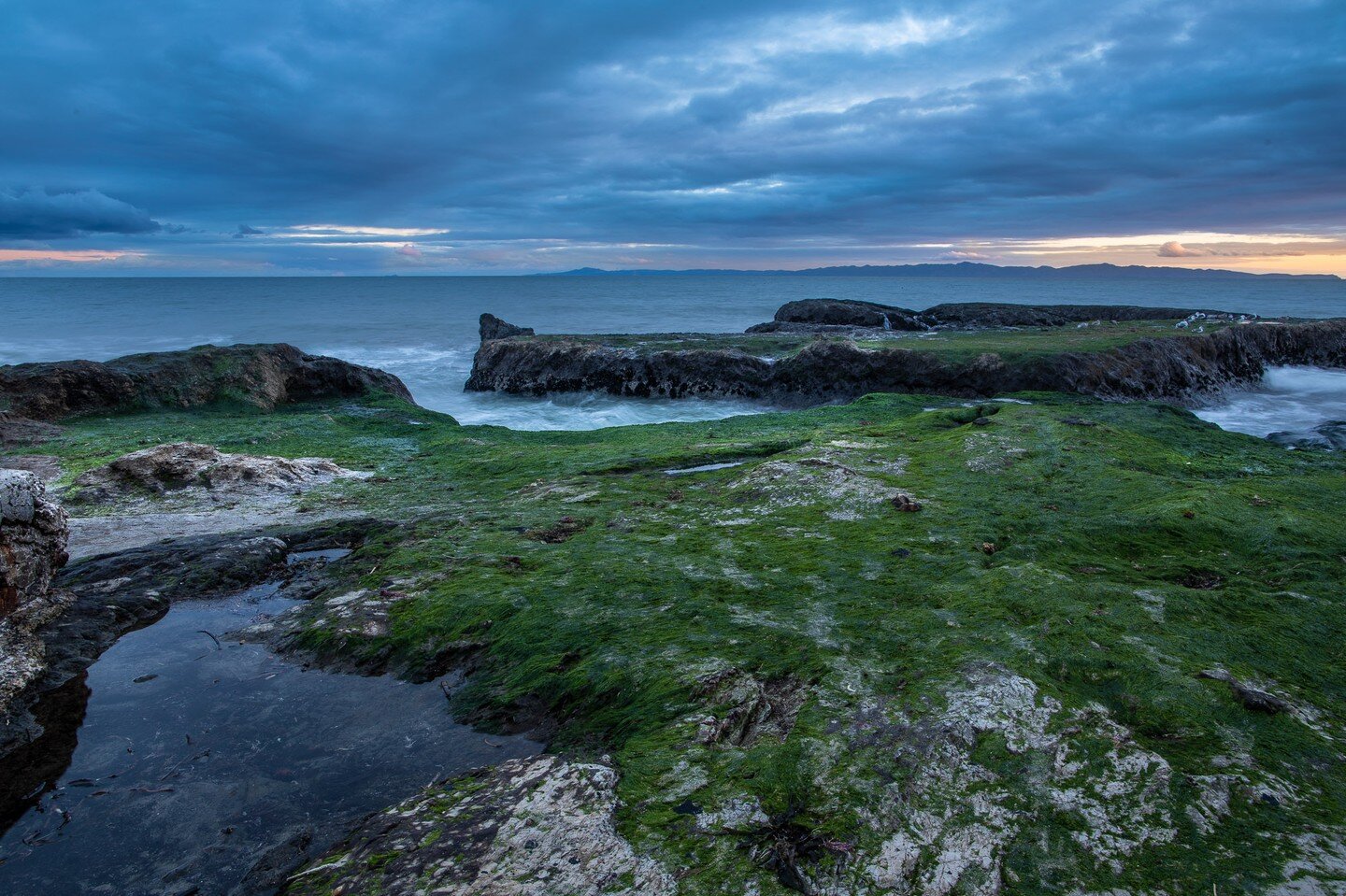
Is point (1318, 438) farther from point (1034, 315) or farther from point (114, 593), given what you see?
point (1034, 315)

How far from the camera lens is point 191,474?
37.6 feet

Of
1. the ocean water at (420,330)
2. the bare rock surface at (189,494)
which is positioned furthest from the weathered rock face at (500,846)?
the ocean water at (420,330)

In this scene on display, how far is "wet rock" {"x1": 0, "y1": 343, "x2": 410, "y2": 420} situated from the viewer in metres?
17.5

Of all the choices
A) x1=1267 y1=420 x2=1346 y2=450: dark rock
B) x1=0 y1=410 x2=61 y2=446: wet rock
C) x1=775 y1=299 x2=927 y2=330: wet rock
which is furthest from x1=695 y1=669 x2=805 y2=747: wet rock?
x1=775 y1=299 x2=927 y2=330: wet rock

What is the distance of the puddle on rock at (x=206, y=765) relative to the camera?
412 centimetres

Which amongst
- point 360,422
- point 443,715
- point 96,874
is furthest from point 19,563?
point 360,422

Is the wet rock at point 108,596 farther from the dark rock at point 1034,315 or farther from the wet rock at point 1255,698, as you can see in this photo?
the dark rock at point 1034,315

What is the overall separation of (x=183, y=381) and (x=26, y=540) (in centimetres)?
1552

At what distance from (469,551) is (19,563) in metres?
4.06

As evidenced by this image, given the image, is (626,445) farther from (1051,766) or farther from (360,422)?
(1051,766)

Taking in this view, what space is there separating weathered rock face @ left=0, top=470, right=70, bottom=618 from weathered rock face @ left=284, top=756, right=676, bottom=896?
4.74 metres

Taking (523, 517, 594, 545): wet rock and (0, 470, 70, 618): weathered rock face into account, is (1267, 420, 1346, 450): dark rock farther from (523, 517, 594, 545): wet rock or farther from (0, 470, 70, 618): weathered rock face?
(0, 470, 70, 618): weathered rock face

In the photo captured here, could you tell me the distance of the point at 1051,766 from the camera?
13.8 feet

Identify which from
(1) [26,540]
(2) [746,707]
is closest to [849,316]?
(2) [746,707]
